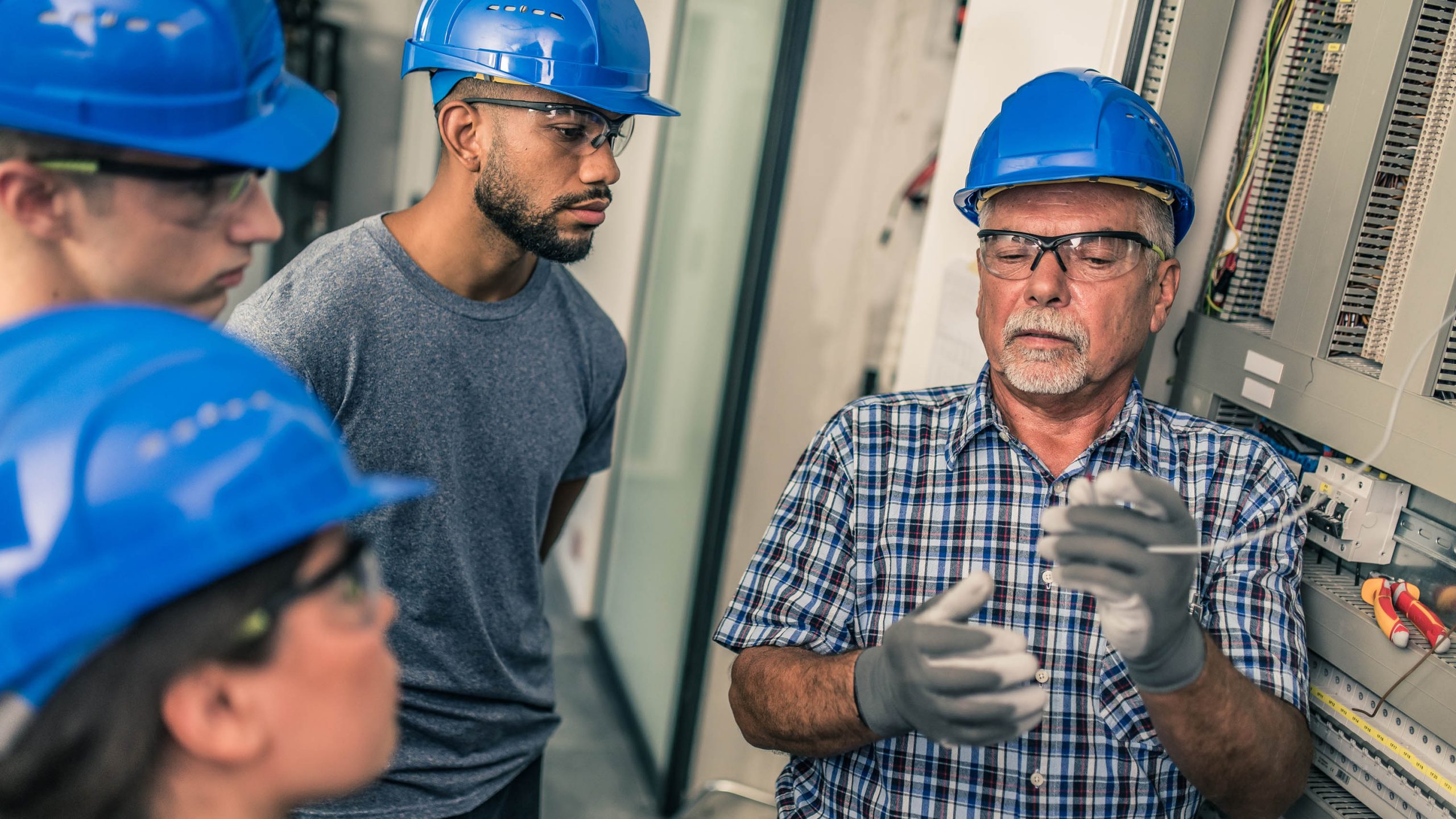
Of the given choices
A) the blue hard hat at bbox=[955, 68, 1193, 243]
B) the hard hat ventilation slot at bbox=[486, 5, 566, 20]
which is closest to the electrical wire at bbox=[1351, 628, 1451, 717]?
the blue hard hat at bbox=[955, 68, 1193, 243]

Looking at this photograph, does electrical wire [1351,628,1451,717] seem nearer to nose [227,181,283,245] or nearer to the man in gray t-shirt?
the man in gray t-shirt

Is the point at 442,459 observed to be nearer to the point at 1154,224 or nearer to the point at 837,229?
the point at 1154,224

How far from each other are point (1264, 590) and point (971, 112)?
91cm

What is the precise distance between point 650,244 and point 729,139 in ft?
2.03

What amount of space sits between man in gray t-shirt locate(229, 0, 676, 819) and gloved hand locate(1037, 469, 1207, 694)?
757mm

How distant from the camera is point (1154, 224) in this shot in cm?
133

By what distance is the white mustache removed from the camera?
1.29 m

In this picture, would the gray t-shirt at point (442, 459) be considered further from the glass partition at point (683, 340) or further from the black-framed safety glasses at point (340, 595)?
the glass partition at point (683, 340)

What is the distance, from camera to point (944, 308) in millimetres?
1766

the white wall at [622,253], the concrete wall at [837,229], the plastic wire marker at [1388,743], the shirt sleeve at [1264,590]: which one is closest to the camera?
the plastic wire marker at [1388,743]

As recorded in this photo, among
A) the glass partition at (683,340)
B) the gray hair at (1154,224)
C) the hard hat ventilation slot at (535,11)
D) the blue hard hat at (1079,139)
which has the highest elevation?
the hard hat ventilation slot at (535,11)

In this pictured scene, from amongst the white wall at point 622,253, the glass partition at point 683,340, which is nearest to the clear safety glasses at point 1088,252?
the glass partition at point 683,340

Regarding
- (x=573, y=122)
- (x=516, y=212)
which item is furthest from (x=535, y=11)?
(x=516, y=212)

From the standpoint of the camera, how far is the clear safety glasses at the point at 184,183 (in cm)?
85
